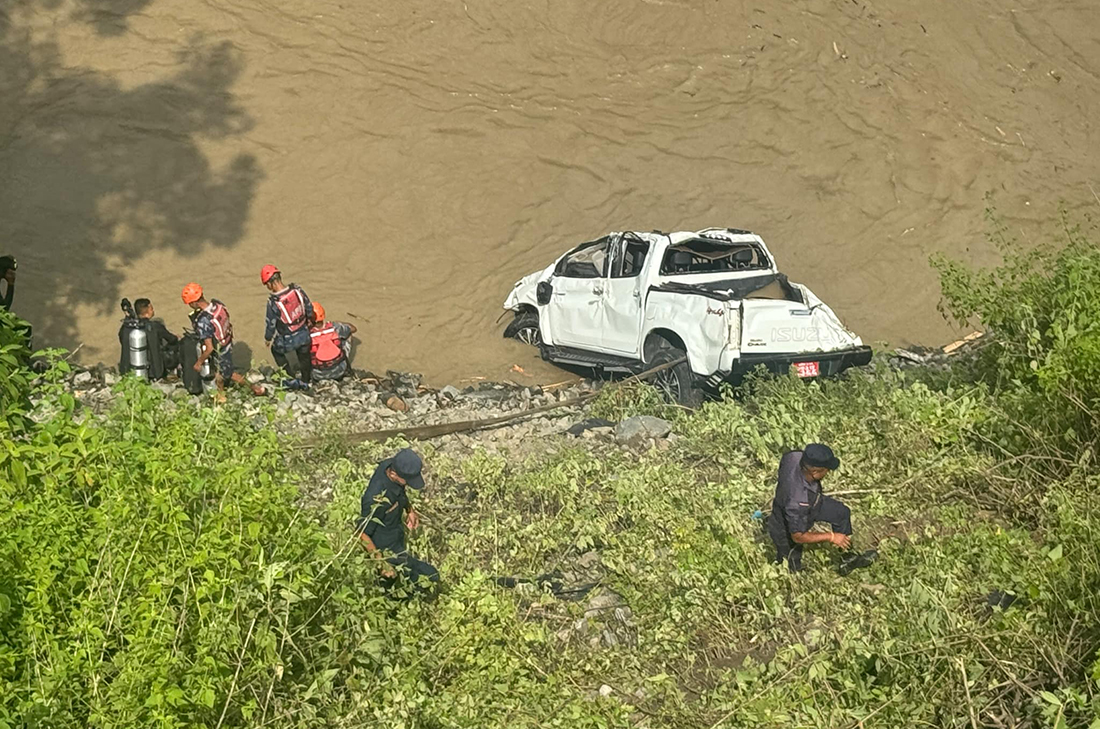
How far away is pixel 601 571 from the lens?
8477 mm

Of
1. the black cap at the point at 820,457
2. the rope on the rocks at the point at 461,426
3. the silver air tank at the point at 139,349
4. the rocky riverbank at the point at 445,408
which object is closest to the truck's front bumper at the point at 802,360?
the rope on the rocks at the point at 461,426

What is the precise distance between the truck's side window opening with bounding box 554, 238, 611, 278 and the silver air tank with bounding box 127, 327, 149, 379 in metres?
4.71

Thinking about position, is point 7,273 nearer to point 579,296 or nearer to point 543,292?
point 543,292

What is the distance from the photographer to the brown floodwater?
15.1 metres

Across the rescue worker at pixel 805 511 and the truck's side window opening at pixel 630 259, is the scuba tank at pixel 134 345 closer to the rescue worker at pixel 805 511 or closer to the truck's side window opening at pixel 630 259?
the truck's side window opening at pixel 630 259

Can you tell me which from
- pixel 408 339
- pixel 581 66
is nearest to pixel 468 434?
pixel 408 339

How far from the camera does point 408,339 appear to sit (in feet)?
47.4

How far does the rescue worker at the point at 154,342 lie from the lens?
12.3 m

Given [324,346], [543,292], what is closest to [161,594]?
[324,346]

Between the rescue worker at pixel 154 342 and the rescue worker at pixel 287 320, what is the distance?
105 cm

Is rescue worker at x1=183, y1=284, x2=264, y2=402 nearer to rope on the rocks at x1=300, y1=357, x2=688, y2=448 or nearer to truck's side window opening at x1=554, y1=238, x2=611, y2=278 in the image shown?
rope on the rocks at x1=300, y1=357, x2=688, y2=448

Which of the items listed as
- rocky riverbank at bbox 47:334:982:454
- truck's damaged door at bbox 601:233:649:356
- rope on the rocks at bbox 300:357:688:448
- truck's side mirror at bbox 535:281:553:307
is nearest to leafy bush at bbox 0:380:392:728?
rope on the rocks at bbox 300:357:688:448

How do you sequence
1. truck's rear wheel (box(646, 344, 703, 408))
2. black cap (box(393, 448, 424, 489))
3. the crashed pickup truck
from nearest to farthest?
black cap (box(393, 448, 424, 489))
the crashed pickup truck
truck's rear wheel (box(646, 344, 703, 408))

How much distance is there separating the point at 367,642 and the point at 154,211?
10.9 meters
